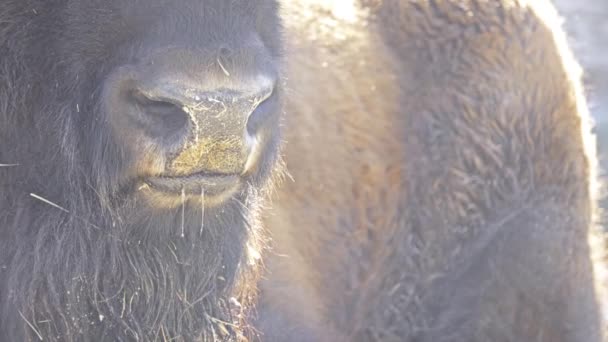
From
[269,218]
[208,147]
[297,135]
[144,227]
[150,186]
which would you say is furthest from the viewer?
[297,135]

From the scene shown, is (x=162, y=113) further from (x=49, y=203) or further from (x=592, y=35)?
(x=592, y=35)

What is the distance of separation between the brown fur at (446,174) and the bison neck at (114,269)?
103 cm

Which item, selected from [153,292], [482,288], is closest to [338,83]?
[482,288]

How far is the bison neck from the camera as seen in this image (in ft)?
8.05

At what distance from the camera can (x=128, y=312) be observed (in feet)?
8.38

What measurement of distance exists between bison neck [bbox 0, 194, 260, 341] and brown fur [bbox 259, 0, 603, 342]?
3.36 ft

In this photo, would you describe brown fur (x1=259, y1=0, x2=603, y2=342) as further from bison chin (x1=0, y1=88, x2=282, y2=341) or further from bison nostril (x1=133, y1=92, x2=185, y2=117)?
bison nostril (x1=133, y1=92, x2=185, y2=117)

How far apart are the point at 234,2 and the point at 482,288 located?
1.76 m

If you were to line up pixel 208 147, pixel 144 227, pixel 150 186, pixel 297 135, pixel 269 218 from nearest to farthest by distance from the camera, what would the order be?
pixel 208 147, pixel 150 186, pixel 144 227, pixel 269 218, pixel 297 135

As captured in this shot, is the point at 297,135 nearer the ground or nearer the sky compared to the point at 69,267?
nearer the ground

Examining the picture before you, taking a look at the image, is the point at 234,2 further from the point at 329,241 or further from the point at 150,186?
the point at 329,241

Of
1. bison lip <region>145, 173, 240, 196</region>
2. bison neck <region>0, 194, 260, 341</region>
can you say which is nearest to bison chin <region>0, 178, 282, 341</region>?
bison neck <region>0, 194, 260, 341</region>

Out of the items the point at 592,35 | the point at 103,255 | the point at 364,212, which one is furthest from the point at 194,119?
the point at 592,35

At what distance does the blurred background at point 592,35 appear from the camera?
27.8ft
